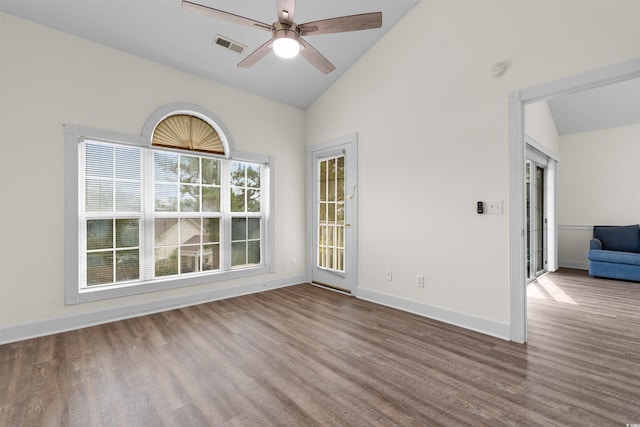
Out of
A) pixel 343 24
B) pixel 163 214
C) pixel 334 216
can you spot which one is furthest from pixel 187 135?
pixel 343 24

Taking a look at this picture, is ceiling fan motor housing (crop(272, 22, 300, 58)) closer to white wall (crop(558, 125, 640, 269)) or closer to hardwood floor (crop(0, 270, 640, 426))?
hardwood floor (crop(0, 270, 640, 426))

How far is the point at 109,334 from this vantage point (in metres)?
3.01

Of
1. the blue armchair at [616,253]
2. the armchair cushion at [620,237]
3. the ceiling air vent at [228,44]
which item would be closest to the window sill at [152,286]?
the ceiling air vent at [228,44]

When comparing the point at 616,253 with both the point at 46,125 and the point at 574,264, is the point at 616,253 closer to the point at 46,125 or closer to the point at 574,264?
the point at 574,264

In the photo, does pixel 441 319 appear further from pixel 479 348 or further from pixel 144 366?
pixel 144 366

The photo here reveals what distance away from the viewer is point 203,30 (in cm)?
327

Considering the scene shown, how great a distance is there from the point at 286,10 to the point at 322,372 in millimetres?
2638

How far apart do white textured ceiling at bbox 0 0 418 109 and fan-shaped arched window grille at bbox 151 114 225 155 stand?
0.65m

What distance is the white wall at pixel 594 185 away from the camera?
218 inches

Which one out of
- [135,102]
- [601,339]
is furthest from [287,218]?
[601,339]

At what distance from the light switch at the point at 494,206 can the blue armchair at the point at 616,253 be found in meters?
3.86

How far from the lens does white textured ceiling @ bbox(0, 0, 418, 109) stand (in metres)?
2.88

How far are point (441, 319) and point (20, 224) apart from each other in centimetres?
439

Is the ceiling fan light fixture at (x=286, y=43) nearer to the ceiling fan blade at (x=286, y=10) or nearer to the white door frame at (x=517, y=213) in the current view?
the ceiling fan blade at (x=286, y=10)
